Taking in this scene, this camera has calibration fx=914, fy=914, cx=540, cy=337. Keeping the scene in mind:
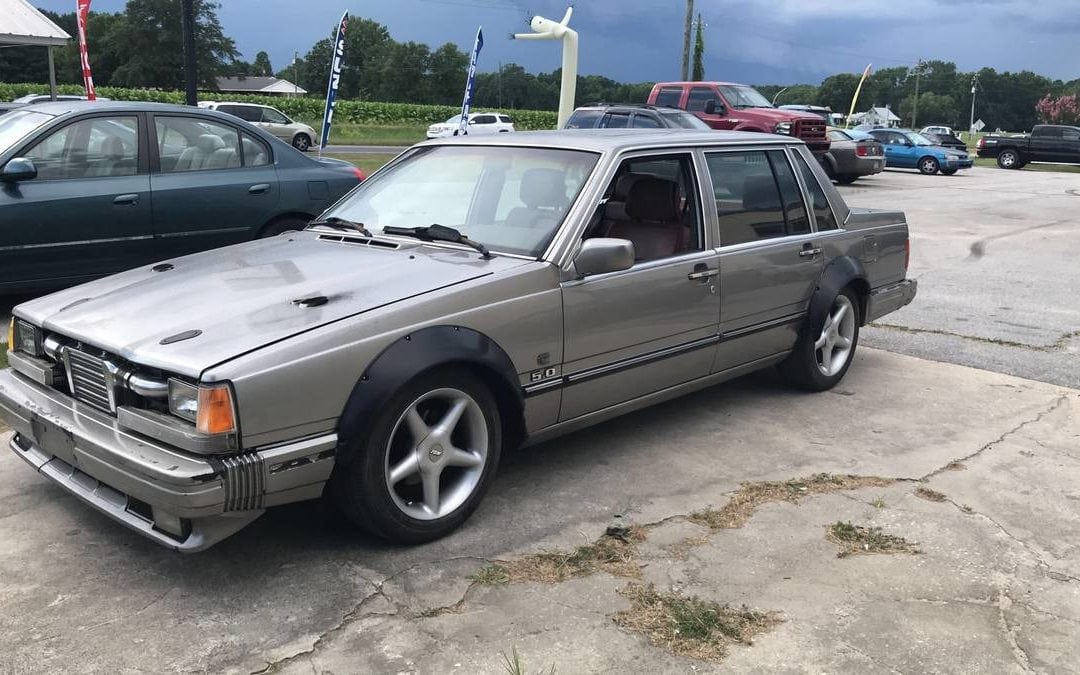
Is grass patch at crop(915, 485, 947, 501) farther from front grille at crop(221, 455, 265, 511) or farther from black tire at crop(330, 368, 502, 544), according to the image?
front grille at crop(221, 455, 265, 511)

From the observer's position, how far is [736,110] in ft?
63.1

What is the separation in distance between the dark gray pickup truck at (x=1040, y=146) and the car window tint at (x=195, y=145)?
112 feet

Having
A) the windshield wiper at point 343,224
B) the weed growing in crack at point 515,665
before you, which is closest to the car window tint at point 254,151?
the windshield wiper at point 343,224

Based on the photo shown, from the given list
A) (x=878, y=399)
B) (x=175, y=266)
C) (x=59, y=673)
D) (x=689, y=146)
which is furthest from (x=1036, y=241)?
(x=59, y=673)

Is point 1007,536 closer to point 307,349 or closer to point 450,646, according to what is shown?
point 450,646

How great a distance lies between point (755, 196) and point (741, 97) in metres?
15.7

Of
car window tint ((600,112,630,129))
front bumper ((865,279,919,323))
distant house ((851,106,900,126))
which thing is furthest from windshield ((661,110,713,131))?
distant house ((851,106,900,126))

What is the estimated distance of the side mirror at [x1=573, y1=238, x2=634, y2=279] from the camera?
151 inches

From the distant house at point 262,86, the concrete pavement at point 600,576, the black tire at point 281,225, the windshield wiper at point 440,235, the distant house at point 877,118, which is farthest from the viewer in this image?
the distant house at point 262,86

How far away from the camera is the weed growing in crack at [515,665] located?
265 centimetres

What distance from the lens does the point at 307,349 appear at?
3.02 m

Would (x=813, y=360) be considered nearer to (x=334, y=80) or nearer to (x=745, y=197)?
(x=745, y=197)

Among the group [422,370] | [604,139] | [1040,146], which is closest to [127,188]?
[604,139]

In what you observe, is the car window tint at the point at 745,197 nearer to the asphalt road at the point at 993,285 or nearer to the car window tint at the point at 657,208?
the car window tint at the point at 657,208
